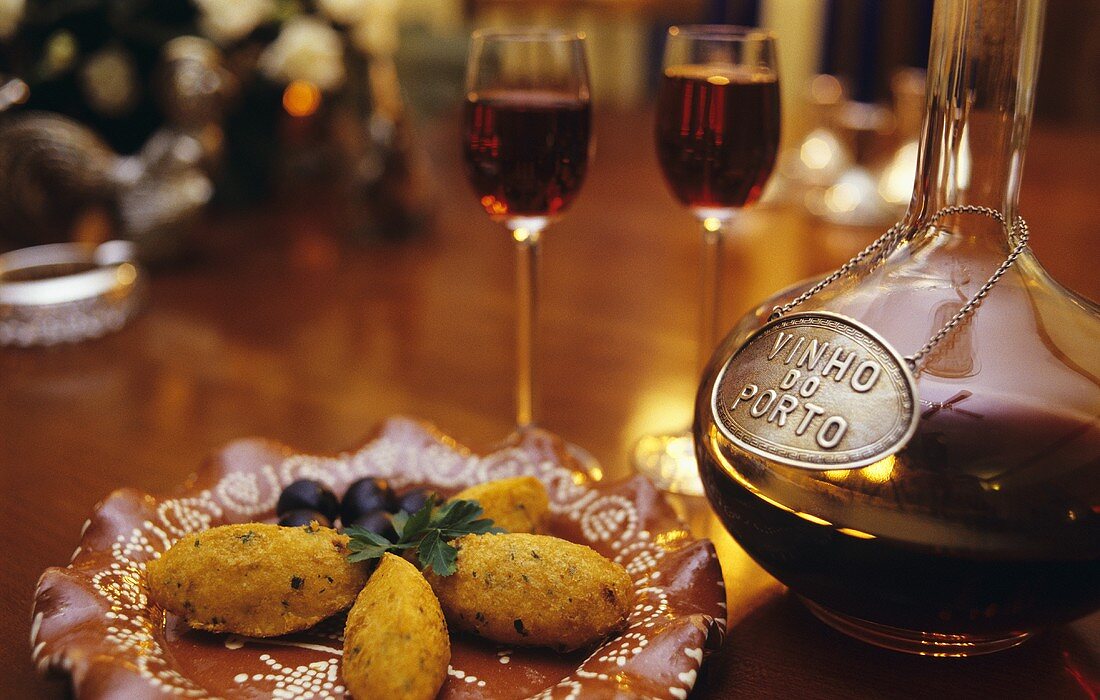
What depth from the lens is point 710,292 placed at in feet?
3.36

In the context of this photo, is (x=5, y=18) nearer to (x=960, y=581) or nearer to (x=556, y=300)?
(x=556, y=300)

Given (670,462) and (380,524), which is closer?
(380,524)

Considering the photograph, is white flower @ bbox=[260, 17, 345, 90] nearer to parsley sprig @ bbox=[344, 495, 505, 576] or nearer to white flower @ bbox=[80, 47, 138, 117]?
white flower @ bbox=[80, 47, 138, 117]

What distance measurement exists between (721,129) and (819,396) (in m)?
0.41

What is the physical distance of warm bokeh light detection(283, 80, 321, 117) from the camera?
6.08ft

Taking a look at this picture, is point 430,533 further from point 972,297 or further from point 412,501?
point 972,297

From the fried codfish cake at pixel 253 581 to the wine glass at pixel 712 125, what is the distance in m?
0.37

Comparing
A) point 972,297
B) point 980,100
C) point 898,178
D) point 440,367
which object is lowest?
point 440,367

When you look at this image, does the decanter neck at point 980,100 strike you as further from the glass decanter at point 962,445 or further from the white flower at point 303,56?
the white flower at point 303,56

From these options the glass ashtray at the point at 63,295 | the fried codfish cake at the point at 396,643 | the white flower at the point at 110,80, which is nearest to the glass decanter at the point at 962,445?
the fried codfish cake at the point at 396,643

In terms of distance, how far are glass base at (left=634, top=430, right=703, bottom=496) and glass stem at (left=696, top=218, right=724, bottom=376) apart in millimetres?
83

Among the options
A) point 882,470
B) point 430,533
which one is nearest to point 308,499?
point 430,533

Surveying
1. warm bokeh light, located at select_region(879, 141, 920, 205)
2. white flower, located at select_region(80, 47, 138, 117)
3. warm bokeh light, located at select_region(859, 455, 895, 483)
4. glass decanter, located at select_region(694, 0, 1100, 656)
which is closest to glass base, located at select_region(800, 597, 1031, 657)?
glass decanter, located at select_region(694, 0, 1100, 656)

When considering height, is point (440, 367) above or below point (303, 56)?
below
